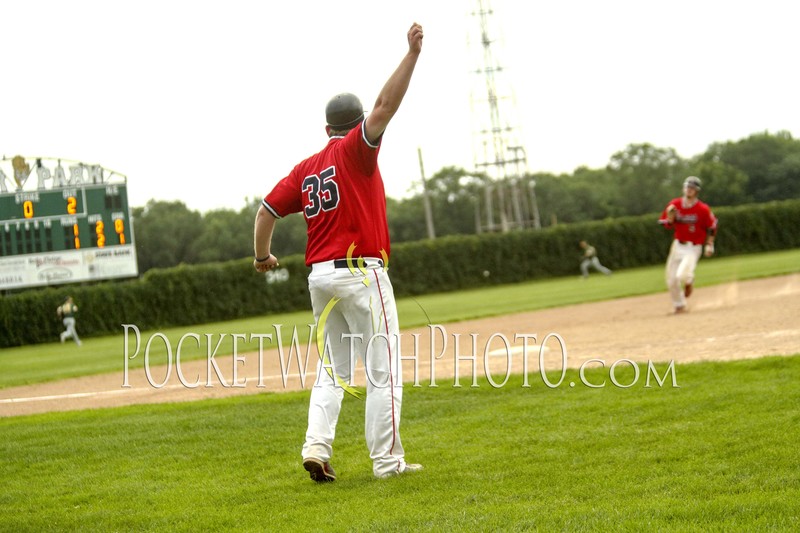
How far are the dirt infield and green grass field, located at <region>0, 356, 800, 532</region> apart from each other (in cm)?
121

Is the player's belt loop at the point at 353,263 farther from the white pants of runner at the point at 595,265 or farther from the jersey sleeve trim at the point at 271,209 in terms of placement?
the white pants of runner at the point at 595,265

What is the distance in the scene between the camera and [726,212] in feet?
151

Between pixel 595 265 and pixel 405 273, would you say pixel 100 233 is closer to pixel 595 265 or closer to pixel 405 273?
pixel 405 273

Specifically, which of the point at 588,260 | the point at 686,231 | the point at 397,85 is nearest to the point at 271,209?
the point at 397,85

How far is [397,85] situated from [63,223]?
27555 millimetres

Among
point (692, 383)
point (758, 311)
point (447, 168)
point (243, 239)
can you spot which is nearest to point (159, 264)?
point (243, 239)

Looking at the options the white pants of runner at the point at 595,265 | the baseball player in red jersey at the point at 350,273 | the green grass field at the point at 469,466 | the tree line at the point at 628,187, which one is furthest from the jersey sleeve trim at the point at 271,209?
the tree line at the point at 628,187

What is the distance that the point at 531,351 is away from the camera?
11688 mm

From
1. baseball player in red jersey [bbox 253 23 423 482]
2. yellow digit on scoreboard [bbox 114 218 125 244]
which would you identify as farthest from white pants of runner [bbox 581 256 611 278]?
baseball player in red jersey [bbox 253 23 423 482]

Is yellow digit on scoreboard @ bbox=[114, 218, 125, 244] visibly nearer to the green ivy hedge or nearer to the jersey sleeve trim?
the green ivy hedge

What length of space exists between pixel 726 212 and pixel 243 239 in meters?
35.1

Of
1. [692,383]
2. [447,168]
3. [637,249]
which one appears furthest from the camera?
[447,168]

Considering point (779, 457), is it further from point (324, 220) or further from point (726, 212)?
point (726, 212)

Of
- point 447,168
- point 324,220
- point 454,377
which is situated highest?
point 447,168
